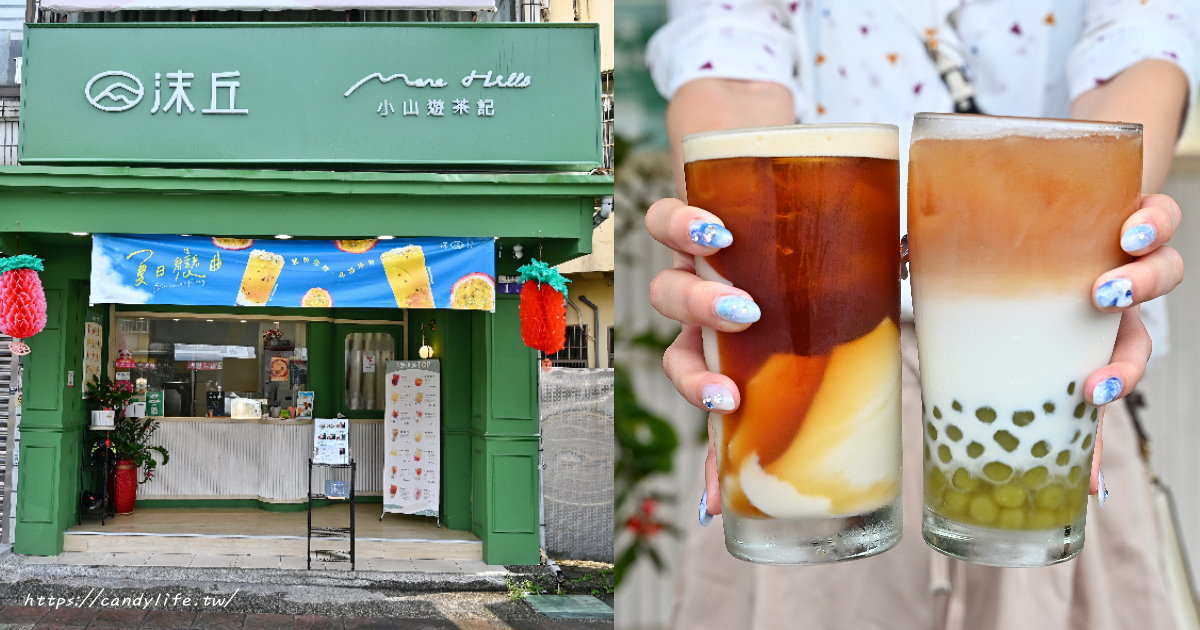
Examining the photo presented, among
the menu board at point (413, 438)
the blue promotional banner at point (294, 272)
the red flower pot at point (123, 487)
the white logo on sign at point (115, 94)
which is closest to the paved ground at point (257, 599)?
the menu board at point (413, 438)

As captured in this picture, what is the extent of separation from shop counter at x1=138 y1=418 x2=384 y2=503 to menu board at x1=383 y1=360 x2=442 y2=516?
1014 millimetres

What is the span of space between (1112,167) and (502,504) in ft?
27.7

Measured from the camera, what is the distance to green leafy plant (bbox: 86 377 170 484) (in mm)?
10305

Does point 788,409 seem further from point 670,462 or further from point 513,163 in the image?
point 513,163

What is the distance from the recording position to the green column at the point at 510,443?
30.4ft

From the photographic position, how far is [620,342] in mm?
1943

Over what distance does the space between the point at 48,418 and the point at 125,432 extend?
4.55 ft

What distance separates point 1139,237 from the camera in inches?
42.8

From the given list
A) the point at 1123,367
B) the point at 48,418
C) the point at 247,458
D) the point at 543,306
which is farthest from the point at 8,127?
the point at 1123,367

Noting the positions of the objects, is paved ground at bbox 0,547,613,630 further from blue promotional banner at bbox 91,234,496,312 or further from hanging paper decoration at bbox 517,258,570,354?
blue promotional banner at bbox 91,234,496,312

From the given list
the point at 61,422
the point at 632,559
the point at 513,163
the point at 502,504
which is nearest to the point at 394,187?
the point at 513,163

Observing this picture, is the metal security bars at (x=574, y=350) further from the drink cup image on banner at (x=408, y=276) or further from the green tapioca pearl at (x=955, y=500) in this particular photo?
the green tapioca pearl at (x=955, y=500)

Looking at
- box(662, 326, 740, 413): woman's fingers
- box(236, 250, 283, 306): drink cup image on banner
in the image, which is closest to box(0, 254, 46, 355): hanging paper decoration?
box(236, 250, 283, 306): drink cup image on banner

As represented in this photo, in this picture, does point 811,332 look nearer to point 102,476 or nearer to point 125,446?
point 102,476
